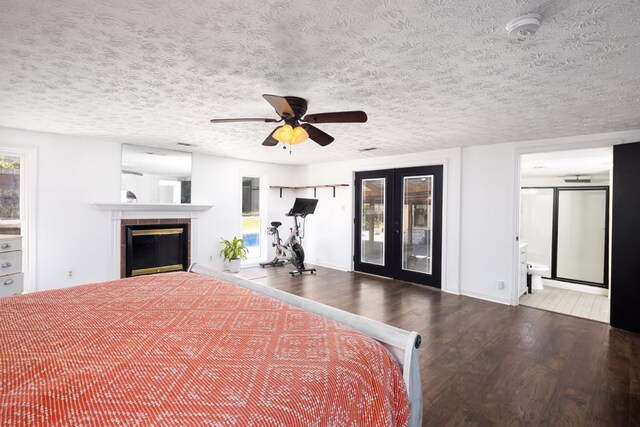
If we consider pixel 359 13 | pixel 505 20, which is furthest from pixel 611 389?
pixel 359 13

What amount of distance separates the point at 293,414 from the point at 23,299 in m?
2.05

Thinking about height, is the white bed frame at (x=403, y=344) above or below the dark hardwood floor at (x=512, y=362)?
above

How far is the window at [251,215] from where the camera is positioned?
675 cm

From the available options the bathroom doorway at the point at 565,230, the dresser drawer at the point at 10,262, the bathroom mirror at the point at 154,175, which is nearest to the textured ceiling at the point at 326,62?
the bathroom mirror at the point at 154,175

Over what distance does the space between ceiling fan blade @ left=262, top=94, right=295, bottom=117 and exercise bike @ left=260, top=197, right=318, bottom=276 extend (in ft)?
12.7

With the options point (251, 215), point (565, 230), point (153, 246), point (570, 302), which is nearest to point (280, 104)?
point (153, 246)

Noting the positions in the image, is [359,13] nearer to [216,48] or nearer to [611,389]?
[216,48]

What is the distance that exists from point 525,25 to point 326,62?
3.63 feet

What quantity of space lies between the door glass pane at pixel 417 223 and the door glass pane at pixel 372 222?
49 cm

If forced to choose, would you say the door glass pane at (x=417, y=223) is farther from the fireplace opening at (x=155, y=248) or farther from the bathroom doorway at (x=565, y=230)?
the fireplace opening at (x=155, y=248)

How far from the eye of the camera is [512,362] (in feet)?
8.90

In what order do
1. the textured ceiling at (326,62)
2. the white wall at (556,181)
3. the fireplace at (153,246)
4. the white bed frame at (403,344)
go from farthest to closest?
the white wall at (556,181) → the fireplace at (153,246) → the textured ceiling at (326,62) → the white bed frame at (403,344)

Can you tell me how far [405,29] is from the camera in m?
1.70

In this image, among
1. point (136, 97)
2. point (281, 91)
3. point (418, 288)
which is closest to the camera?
point (281, 91)
